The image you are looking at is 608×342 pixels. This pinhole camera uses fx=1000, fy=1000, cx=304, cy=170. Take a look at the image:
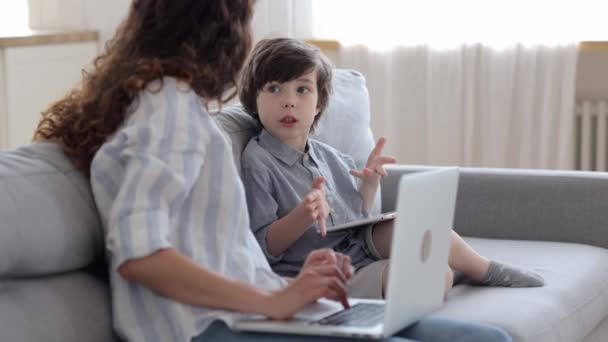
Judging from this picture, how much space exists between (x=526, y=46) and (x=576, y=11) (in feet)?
0.65

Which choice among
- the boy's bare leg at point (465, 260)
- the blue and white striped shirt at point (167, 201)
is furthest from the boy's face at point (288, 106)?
the blue and white striped shirt at point (167, 201)

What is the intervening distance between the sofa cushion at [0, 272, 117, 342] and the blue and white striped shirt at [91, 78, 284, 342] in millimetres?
41

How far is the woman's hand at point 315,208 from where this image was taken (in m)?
1.71

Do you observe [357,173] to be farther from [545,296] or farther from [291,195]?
[545,296]

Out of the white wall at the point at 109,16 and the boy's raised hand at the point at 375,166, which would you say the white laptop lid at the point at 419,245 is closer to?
the boy's raised hand at the point at 375,166

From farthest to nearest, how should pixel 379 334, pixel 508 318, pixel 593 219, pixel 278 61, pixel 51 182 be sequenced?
pixel 593 219 → pixel 278 61 → pixel 508 318 → pixel 51 182 → pixel 379 334

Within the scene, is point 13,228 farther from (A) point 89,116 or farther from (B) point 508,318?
(B) point 508,318

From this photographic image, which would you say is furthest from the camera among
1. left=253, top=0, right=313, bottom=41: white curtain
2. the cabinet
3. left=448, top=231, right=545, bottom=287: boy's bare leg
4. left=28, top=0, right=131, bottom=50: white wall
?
left=28, top=0, right=131, bottom=50: white wall

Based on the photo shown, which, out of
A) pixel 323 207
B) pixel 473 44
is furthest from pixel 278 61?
pixel 473 44

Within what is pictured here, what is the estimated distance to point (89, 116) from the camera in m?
1.46

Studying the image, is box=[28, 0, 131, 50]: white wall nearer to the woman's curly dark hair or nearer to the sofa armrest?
the sofa armrest

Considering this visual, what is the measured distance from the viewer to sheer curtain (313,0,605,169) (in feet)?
11.0

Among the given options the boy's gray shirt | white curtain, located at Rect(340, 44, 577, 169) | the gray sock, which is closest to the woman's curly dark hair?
the boy's gray shirt

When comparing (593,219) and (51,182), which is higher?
(51,182)
